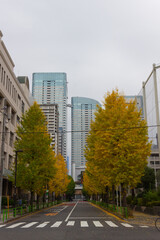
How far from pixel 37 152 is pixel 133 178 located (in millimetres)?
13135

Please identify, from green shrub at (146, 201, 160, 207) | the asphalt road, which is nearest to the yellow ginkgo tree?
green shrub at (146, 201, 160, 207)

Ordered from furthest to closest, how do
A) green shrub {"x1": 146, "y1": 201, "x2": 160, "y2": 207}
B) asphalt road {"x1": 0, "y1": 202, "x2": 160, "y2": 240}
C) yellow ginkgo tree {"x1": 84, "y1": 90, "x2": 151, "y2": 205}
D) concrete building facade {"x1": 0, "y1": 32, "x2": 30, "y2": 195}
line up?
1. concrete building facade {"x1": 0, "y1": 32, "x2": 30, "y2": 195}
2. green shrub {"x1": 146, "y1": 201, "x2": 160, "y2": 207}
3. yellow ginkgo tree {"x1": 84, "y1": 90, "x2": 151, "y2": 205}
4. asphalt road {"x1": 0, "y1": 202, "x2": 160, "y2": 240}

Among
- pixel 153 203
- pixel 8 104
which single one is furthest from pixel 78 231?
pixel 8 104

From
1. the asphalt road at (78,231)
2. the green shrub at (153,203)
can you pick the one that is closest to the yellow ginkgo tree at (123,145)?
the green shrub at (153,203)

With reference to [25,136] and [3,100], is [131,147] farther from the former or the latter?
[3,100]

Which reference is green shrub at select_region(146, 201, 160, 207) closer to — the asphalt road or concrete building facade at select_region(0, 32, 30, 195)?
the asphalt road

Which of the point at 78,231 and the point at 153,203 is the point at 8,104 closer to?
the point at 153,203

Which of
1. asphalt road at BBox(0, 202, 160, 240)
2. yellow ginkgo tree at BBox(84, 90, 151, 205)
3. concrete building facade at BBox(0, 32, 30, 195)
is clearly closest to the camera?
asphalt road at BBox(0, 202, 160, 240)

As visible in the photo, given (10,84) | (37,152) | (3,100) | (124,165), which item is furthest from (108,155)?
(10,84)

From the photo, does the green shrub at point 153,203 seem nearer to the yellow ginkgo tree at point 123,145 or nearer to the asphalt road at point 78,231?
the yellow ginkgo tree at point 123,145

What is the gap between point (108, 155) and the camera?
23172 millimetres

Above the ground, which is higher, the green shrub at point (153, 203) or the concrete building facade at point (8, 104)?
the concrete building facade at point (8, 104)

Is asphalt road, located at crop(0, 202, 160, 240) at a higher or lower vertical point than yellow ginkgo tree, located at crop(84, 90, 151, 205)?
lower

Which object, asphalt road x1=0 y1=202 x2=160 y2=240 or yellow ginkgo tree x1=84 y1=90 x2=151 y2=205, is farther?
yellow ginkgo tree x1=84 y1=90 x2=151 y2=205
